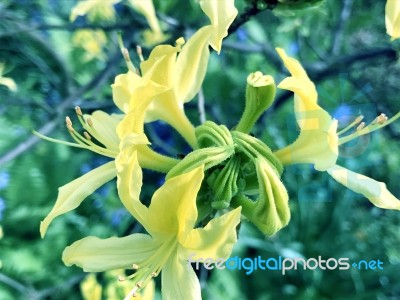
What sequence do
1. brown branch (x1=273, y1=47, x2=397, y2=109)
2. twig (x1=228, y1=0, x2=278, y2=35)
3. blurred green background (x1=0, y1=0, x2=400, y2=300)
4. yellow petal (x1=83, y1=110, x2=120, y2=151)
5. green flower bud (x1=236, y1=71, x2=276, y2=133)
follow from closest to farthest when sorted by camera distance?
green flower bud (x1=236, y1=71, x2=276, y2=133) < yellow petal (x1=83, y1=110, x2=120, y2=151) < twig (x1=228, y1=0, x2=278, y2=35) < brown branch (x1=273, y1=47, x2=397, y2=109) < blurred green background (x1=0, y1=0, x2=400, y2=300)

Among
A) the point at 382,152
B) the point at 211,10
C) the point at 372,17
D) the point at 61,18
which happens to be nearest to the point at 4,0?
the point at 61,18

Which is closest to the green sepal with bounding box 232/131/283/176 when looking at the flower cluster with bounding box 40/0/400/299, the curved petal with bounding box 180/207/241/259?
the flower cluster with bounding box 40/0/400/299

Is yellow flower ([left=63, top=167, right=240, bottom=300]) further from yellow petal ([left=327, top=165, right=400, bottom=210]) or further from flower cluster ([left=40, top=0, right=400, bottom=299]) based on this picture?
yellow petal ([left=327, top=165, right=400, bottom=210])

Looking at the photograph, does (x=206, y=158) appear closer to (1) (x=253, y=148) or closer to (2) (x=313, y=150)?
(1) (x=253, y=148)

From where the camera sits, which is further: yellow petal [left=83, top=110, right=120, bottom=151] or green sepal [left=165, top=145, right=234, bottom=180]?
yellow petal [left=83, top=110, right=120, bottom=151]

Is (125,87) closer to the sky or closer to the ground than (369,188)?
closer to the sky

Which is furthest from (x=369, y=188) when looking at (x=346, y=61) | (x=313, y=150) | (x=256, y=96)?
(x=346, y=61)

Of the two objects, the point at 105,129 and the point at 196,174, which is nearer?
the point at 196,174

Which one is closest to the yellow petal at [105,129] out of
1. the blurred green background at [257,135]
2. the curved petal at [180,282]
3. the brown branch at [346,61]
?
the curved petal at [180,282]
